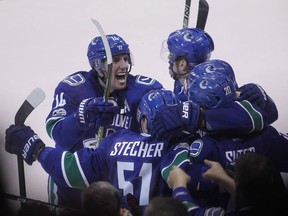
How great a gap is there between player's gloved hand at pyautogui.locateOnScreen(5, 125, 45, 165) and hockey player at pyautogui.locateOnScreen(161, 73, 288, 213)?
0.47 metres

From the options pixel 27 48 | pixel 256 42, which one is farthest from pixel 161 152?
pixel 27 48

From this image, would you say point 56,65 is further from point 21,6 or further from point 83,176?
point 83,176

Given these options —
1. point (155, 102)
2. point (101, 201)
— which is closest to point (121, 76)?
point (155, 102)

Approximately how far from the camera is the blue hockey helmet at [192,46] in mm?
2344

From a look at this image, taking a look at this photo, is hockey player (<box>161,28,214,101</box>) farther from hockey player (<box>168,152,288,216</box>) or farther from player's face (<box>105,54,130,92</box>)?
hockey player (<box>168,152,288,216</box>)

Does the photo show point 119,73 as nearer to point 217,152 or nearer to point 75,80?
point 75,80

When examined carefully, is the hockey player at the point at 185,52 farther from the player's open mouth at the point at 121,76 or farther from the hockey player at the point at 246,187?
the hockey player at the point at 246,187

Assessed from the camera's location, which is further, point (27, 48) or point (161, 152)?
point (27, 48)

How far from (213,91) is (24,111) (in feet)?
2.52

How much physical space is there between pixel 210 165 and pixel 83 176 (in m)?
0.44

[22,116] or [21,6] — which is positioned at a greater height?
[21,6]

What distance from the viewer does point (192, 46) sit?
7.69 ft

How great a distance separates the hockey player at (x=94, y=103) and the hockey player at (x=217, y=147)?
0.95ft

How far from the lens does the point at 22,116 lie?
2.45 meters
